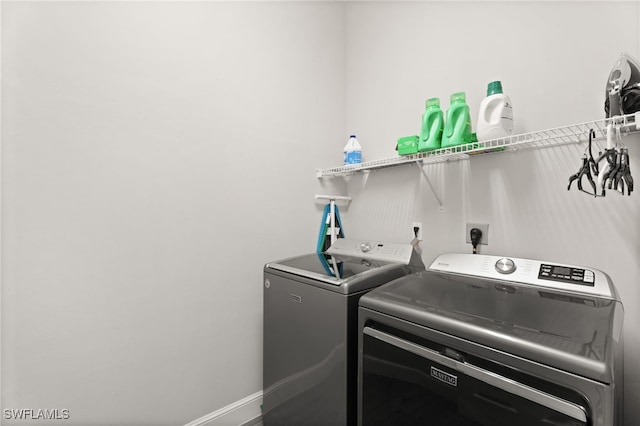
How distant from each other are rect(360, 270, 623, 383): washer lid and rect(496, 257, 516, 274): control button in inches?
2.0

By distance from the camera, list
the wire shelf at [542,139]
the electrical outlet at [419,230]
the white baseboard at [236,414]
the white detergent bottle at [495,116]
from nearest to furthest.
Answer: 1. the wire shelf at [542,139]
2. the white detergent bottle at [495,116]
3. the white baseboard at [236,414]
4. the electrical outlet at [419,230]

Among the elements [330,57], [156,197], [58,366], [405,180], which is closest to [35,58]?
[156,197]

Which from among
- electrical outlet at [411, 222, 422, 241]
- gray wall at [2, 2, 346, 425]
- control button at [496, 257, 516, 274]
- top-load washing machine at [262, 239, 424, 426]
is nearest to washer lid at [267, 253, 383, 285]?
top-load washing machine at [262, 239, 424, 426]

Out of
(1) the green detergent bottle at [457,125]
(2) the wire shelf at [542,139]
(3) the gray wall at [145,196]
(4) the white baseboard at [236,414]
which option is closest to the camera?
(2) the wire shelf at [542,139]

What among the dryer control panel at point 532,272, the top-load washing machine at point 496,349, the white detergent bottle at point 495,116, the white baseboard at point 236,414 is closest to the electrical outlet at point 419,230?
the dryer control panel at point 532,272

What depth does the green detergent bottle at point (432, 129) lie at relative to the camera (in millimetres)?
1416

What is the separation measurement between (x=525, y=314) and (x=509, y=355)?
0.63ft

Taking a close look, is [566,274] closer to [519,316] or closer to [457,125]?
[519,316]

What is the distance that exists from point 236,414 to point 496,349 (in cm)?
151

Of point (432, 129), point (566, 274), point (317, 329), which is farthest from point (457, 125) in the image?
point (317, 329)

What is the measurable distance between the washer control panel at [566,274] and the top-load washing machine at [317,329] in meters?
0.56

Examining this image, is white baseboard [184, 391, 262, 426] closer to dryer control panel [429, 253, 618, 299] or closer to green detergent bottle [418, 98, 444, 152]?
dryer control panel [429, 253, 618, 299]

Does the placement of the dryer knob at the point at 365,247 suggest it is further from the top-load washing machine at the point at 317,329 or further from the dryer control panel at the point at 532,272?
the dryer control panel at the point at 532,272

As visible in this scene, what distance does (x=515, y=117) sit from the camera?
1.35 metres
